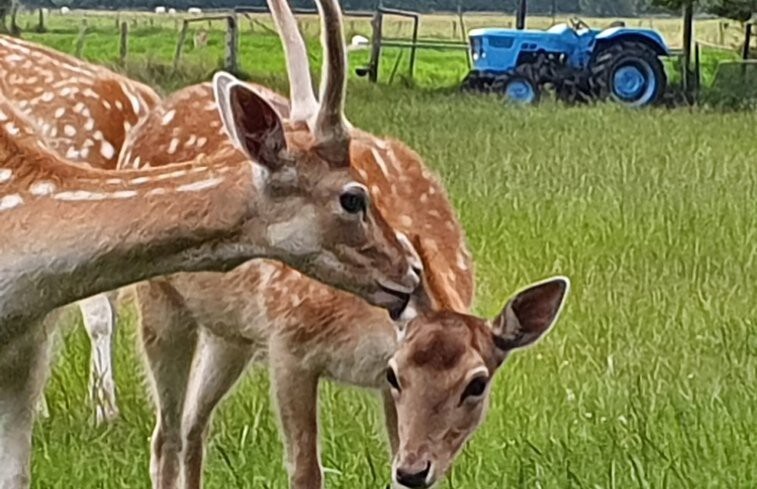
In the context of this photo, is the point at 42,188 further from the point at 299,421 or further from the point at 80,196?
the point at 299,421

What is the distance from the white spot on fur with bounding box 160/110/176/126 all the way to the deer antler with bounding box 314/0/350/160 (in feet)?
4.72

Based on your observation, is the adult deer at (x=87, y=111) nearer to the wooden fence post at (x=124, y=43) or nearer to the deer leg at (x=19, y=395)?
the deer leg at (x=19, y=395)

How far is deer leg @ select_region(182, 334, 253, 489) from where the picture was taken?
5633mm

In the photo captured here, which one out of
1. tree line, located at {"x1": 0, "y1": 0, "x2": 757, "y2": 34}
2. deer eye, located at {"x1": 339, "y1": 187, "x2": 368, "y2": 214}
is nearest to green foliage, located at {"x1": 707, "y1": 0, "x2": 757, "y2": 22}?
tree line, located at {"x1": 0, "y1": 0, "x2": 757, "y2": 34}

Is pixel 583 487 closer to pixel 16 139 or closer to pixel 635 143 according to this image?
pixel 16 139

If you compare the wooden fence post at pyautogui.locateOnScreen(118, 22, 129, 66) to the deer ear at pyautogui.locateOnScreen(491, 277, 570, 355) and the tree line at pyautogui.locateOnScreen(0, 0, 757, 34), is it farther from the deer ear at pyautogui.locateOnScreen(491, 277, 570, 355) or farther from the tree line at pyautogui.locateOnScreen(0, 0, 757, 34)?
the deer ear at pyautogui.locateOnScreen(491, 277, 570, 355)

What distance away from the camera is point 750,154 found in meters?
14.2

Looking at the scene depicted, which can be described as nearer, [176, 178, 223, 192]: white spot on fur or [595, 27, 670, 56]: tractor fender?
[176, 178, 223, 192]: white spot on fur

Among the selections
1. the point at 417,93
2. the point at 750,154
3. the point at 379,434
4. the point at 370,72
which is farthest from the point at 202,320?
the point at 370,72

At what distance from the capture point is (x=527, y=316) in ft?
14.9

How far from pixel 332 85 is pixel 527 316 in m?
0.77

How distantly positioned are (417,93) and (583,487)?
1773 centimetres

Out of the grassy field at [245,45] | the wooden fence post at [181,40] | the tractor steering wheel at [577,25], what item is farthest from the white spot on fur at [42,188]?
the tractor steering wheel at [577,25]

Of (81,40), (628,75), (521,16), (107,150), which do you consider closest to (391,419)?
(107,150)
